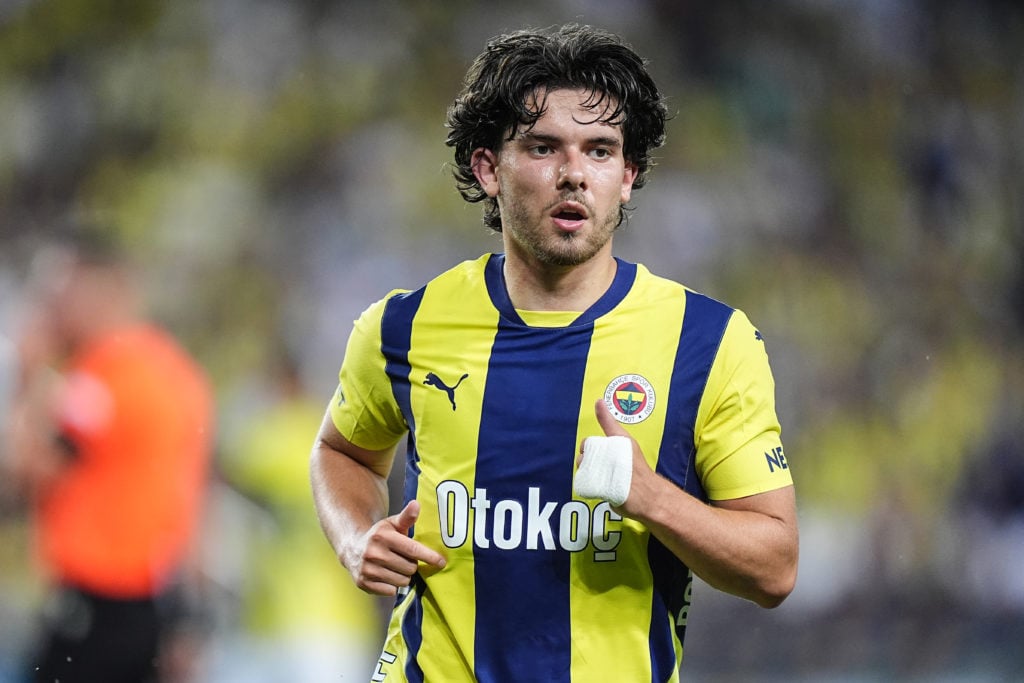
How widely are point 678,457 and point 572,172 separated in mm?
504

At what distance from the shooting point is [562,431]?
1946 millimetres

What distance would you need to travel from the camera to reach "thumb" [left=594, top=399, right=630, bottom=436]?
174 cm

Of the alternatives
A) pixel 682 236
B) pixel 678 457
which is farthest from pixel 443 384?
pixel 682 236

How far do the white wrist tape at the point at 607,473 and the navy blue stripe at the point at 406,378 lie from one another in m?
0.45

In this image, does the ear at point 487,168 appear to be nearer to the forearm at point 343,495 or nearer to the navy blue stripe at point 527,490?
the navy blue stripe at point 527,490

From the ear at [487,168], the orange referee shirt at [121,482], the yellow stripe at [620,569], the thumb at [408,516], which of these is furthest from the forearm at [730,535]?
the orange referee shirt at [121,482]

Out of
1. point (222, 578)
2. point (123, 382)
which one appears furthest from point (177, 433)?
point (222, 578)

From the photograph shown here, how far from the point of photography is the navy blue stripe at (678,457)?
6.31ft

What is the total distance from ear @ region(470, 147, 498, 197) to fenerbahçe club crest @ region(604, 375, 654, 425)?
1.47 ft

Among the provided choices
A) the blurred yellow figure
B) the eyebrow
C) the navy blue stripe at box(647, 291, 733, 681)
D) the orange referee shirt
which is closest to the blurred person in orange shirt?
the orange referee shirt

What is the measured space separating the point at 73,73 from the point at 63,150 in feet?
1.00

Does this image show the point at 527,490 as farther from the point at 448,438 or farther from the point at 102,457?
the point at 102,457

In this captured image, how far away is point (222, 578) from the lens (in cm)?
431

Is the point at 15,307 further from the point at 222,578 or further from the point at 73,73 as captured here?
the point at 222,578
